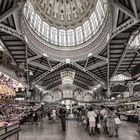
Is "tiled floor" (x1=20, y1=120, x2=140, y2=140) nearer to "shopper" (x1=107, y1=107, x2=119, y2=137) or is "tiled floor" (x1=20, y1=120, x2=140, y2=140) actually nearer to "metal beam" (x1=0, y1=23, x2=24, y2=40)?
"shopper" (x1=107, y1=107, x2=119, y2=137)

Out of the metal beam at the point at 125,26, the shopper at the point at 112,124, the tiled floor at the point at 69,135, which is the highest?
the metal beam at the point at 125,26

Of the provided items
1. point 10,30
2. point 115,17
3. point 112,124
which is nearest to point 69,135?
point 112,124

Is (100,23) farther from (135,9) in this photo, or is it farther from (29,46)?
(135,9)

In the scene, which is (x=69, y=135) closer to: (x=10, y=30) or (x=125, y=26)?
(x=125, y=26)

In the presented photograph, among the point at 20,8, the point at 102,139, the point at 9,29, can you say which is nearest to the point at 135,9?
the point at 20,8

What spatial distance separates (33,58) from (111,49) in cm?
1326

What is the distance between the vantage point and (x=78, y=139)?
1539 cm

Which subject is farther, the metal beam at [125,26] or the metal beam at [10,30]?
the metal beam at [10,30]

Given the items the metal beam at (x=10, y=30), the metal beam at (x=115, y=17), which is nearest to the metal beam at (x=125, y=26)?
the metal beam at (x=115, y=17)

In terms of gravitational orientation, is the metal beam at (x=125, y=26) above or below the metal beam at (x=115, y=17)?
below

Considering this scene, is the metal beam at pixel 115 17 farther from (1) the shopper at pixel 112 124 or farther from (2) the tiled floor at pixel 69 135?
(1) the shopper at pixel 112 124

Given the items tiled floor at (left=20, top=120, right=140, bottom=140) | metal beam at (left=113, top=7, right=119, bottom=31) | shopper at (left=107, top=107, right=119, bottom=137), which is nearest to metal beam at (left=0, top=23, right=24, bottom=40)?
metal beam at (left=113, top=7, right=119, bottom=31)

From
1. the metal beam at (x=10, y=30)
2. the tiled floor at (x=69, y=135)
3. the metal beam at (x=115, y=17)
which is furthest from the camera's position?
the metal beam at (x=10, y=30)

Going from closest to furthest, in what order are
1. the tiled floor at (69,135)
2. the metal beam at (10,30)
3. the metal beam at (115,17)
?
the tiled floor at (69,135), the metal beam at (115,17), the metal beam at (10,30)
